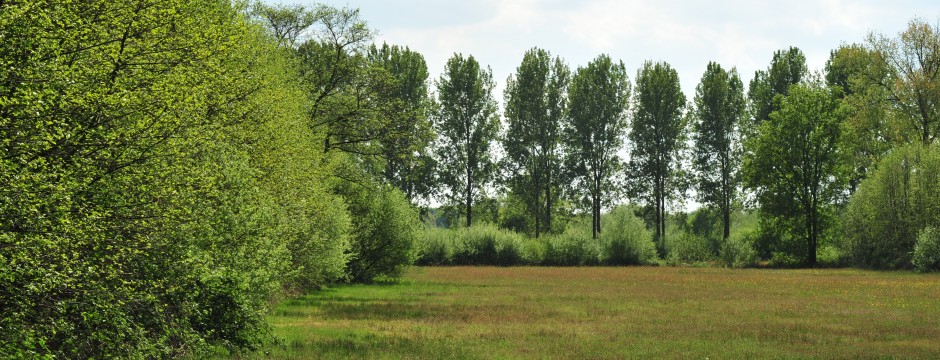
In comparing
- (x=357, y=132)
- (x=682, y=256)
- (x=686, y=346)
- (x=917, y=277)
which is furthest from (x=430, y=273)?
(x=686, y=346)

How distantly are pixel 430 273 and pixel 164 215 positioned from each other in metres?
44.0

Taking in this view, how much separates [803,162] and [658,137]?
58.7ft

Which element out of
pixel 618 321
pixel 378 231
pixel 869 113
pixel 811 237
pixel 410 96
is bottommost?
pixel 618 321

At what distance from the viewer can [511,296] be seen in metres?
36.4

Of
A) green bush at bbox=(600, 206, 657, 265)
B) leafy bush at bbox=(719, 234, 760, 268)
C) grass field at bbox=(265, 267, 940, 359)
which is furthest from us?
green bush at bbox=(600, 206, 657, 265)

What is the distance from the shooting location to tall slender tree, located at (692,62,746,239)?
269 feet

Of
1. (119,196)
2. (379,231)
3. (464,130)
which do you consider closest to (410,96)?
(464,130)

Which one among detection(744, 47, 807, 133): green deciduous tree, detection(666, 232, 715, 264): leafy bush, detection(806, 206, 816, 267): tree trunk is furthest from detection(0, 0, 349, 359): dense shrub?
detection(744, 47, 807, 133): green deciduous tree

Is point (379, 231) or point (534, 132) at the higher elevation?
point (534, 132)

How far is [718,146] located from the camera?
3233 inches

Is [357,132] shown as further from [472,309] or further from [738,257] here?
[738,257]

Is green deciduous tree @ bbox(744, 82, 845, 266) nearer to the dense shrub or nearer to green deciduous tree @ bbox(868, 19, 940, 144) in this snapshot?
green deciduous tree @ bbox(868, 19, 940, 144)

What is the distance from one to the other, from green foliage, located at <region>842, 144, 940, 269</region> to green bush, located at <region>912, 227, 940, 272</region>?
134cm

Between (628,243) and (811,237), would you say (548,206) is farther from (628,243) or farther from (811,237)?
(811,237)
